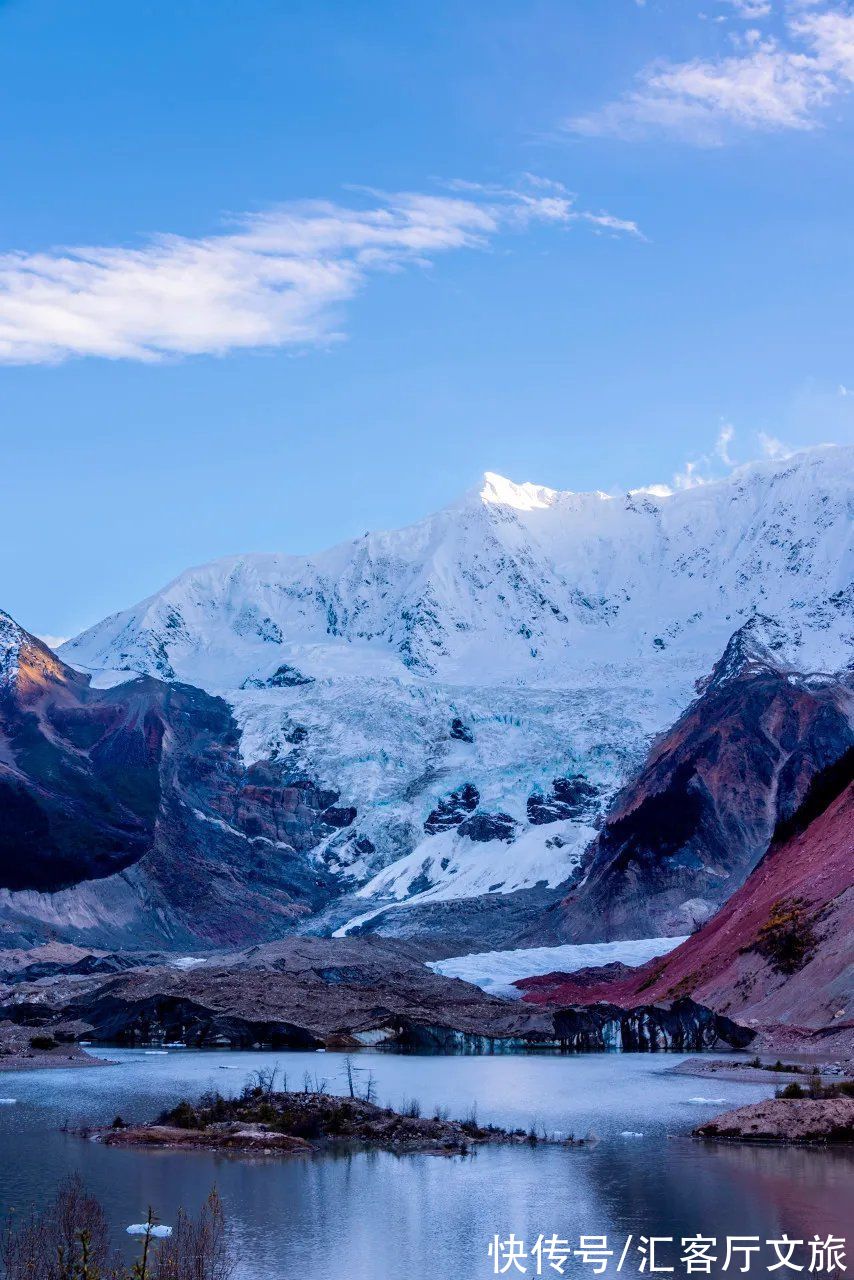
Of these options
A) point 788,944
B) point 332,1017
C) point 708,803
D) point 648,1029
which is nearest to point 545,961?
point 708,803

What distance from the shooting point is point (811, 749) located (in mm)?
172500

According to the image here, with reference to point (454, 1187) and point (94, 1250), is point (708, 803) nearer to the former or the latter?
point (454, 1187)

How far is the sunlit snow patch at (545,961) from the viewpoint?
123850 mm

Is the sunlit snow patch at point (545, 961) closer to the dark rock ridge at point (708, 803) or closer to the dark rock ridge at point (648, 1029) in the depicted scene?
the dark rock ridge at point (708, 803)

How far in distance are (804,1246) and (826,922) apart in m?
45.4

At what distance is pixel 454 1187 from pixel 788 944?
4220 centimetres

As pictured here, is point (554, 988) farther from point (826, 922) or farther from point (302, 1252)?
point (302, 1252)

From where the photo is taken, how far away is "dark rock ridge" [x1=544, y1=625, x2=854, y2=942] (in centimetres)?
15400

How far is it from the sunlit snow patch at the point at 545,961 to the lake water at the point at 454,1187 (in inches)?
2850

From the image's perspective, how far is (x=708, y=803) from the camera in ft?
541

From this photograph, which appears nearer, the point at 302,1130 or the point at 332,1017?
the point at 302,1130

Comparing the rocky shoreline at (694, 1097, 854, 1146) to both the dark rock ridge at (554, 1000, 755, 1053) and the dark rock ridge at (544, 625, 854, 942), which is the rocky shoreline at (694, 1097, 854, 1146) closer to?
the dark rock ridge at (554, 1000, 755, 1053)

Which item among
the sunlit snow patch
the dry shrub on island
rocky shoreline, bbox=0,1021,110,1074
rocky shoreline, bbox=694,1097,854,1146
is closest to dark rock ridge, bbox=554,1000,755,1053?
rocky shoreline, bbox=0,1021,110,1074

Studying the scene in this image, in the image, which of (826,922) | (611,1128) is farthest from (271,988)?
(611,1128)
